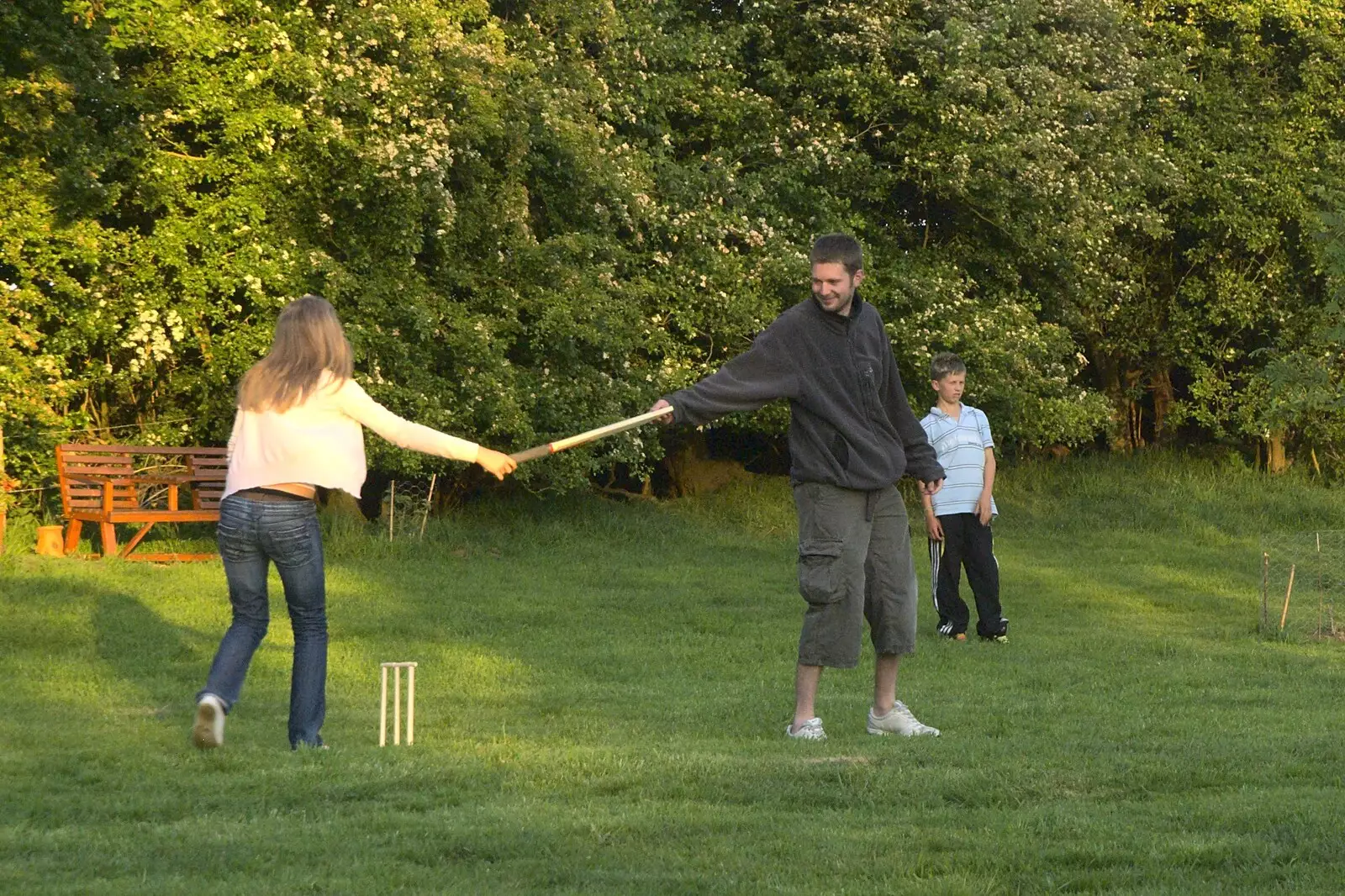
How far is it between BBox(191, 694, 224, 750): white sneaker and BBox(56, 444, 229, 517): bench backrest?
10292mm

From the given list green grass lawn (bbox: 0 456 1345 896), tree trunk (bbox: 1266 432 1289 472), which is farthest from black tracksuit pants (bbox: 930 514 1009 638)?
tree trunk (bbox: 1266 432 1289 472)

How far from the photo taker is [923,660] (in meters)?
11.0

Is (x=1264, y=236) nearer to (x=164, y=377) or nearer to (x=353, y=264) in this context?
(x=353, y=264)

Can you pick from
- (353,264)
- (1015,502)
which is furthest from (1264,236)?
(353,264)

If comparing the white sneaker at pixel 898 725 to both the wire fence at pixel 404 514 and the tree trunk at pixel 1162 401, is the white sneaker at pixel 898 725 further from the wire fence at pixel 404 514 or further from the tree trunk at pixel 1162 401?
the tree trunk at pixel 1162 401

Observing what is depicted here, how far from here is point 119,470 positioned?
1730cm

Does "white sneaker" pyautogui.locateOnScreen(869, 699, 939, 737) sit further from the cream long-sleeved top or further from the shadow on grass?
the shadow on grass

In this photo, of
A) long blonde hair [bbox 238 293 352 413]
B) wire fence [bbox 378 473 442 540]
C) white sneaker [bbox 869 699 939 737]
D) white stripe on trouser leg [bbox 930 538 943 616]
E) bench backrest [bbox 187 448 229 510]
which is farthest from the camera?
wire fence [bbox 378 473 442 540]

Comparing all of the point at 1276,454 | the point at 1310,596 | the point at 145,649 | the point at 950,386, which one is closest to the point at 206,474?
the point at 145,649

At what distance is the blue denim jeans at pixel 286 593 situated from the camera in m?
6.97

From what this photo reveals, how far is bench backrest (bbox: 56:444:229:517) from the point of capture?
16.8 m

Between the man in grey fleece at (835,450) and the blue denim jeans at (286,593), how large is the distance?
1.66 metres

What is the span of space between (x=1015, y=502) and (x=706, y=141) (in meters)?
6.57

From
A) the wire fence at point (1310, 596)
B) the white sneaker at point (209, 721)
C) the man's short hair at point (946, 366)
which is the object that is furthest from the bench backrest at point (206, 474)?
the white sneaker at point (209, 721)
